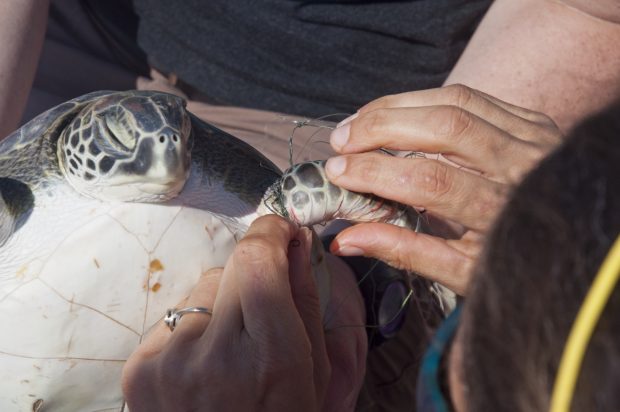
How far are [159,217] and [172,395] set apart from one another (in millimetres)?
226

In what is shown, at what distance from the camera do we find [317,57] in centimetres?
116

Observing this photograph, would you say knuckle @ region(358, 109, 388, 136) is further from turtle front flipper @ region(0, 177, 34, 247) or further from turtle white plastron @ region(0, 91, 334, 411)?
turtle front flipper @ region(0, 177, 34, 247)

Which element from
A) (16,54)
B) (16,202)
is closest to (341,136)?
(16,202)

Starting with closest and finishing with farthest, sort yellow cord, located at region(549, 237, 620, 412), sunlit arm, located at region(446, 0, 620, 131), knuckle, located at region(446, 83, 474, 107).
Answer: yellow cord, located at region(549, 237, 620, 412), knuckle, located at region(446, 83, 474, 107), sunlit arm, located at region(446, 0, 620, 131)

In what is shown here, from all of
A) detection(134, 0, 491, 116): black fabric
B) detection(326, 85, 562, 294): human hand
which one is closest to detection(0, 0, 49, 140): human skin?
detection(134, 0, 491, 116): black fabric

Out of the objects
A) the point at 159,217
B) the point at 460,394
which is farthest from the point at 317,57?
the point at 460,394

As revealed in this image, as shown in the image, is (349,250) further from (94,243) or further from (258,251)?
(94,243)

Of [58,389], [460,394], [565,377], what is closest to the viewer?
[565,377]

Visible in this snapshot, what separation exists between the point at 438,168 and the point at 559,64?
0.47 m

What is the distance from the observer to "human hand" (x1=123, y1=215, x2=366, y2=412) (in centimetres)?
63

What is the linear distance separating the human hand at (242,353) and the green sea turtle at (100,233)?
0.09 m

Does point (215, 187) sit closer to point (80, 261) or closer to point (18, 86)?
point (80, 261)

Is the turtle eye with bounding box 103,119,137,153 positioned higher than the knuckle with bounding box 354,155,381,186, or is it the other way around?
the knuckle with bounding box 354,155,381,186

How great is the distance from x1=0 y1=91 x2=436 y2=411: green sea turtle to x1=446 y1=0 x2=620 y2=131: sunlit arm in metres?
0.35
